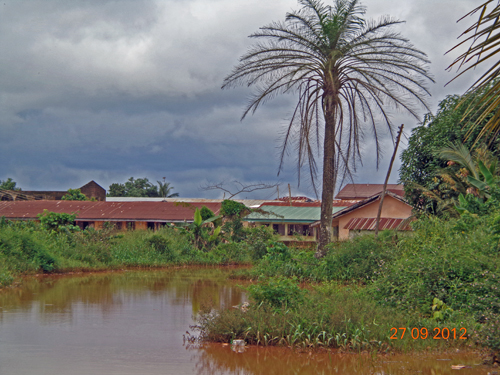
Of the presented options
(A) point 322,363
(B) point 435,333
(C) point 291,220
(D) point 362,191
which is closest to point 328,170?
(B) point 435,333

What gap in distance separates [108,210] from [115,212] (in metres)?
0.72

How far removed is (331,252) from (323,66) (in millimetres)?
6084

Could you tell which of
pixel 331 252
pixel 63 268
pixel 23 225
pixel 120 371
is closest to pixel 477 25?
pixel 120 371

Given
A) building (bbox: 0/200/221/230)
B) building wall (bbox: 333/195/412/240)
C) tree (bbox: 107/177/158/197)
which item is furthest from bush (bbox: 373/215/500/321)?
tree (bbox: 107/177/158/197)

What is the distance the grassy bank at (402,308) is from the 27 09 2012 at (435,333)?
17mm

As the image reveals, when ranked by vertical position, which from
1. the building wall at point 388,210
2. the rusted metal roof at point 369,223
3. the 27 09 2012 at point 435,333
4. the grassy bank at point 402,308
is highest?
the building wall at point 388,210

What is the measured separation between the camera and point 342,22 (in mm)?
16062

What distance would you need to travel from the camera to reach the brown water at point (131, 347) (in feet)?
24.7

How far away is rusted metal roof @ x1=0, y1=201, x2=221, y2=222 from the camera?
34656 mm

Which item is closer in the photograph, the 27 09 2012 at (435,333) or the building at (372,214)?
the 27 09 2012 at (435,333)

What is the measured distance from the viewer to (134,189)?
62625 millimetres

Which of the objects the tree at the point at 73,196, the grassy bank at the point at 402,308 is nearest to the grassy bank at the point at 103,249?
the grassy bank at the point at 402,308

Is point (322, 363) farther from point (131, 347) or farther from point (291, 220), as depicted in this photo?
point (291, 220)

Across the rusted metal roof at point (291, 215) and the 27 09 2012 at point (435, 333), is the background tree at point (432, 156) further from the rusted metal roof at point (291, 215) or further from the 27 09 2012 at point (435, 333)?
the rusted metal roof at point (291, 215)
